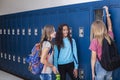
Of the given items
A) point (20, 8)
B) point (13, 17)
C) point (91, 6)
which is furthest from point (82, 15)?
point (20, 8)

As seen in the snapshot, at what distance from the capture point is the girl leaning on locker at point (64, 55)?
4902mm

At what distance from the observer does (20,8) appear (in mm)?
9250

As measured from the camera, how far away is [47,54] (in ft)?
15.9

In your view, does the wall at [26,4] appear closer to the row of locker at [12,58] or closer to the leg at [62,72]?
the row of locker at [12,58]

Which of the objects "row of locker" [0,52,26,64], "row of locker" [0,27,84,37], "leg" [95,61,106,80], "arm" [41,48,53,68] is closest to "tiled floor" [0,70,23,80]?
"row of locker" [0,52,26,64]

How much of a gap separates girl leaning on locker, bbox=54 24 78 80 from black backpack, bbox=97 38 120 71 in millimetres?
883

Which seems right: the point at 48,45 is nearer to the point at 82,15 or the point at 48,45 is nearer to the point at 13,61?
the point at 82,15

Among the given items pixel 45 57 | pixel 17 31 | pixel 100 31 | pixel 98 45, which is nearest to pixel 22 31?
pixel 17 31

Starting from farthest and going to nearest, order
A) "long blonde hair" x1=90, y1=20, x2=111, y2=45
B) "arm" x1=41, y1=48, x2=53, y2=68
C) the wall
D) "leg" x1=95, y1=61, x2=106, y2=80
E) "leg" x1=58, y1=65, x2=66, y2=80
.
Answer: the wall, "leg" x1=58, y1=65, x2=66, y2=80, "arm" x1=41, y1=48, x2=53, y2=68, "leg" x1=95, y1=61, x2=106, y2=80, "long blonde hair" x1=90, y1=20, x2=111, y2=45

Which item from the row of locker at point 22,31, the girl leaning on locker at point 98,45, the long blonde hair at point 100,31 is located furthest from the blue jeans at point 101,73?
the row of locker at point 22,31

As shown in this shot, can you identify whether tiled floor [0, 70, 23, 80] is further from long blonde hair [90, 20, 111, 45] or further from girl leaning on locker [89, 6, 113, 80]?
long blonde hair [90, 20, 111, 45]

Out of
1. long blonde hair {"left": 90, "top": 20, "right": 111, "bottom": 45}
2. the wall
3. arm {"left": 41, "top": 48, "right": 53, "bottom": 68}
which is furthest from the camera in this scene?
the wall

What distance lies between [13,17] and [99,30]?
4.80 meters

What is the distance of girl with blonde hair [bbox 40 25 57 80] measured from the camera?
4754mm
